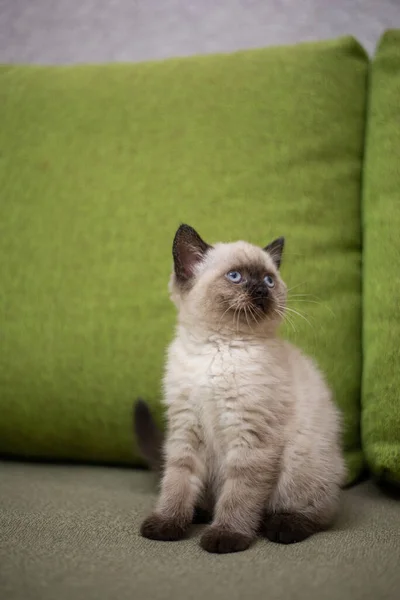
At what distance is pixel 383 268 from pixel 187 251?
531 mm

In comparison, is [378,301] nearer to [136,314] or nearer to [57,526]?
[136,314]

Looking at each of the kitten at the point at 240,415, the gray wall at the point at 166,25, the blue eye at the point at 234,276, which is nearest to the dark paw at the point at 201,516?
the kitten at the point at 240,415

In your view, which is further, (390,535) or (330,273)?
(330,273)

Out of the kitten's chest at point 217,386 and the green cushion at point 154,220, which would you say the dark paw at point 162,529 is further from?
the green cushion at point 154,220

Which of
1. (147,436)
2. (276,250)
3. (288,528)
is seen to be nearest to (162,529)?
(288,528)

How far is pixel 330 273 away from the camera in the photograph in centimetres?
167

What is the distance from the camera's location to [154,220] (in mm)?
1714

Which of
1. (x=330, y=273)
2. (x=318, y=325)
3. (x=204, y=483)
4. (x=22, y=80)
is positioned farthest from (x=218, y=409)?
(x=22, y=80)

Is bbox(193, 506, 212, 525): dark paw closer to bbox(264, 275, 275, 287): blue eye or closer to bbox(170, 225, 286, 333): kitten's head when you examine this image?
bbox(170, 225, 286, 333): kitten's head

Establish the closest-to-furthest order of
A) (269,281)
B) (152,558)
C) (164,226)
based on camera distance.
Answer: (152,558) → (269,281) → (164,226)

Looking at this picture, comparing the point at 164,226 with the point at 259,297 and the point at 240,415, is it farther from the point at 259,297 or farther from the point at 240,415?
the point at 240,415

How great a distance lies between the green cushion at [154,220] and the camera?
1672mm

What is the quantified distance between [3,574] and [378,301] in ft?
3.48

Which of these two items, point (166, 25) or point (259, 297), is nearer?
point (259, 297)
